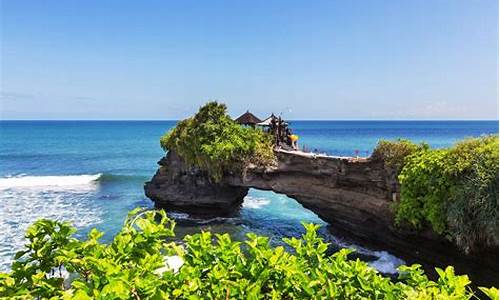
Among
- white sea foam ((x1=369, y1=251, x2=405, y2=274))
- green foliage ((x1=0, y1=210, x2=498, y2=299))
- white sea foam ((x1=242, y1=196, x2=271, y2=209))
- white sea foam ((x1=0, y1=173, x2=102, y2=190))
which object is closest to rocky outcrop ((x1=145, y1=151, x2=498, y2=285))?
white sea foam ((x1=369, y1=251, x2=405, y2=274))

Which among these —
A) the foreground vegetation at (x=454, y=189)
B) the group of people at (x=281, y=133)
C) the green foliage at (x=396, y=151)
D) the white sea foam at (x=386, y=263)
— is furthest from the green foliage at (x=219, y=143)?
the foreground vegetation at (x=454, y=189)

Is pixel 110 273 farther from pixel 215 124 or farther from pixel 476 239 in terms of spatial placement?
pixel 215 124

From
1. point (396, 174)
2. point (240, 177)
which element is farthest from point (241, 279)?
point (240, 177)

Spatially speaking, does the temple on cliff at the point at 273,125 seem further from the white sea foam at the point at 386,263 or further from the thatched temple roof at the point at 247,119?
the white sea foam at the point at 386,263

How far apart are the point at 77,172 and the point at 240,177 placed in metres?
25.4

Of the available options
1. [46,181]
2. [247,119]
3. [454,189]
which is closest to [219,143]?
[247,119]

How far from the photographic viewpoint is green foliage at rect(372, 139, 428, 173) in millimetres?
12297

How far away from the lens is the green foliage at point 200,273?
85.2 inches

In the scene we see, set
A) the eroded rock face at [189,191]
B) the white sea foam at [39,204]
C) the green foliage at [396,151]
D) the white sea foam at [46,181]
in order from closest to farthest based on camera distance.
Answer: the green foliage at [396,151] → the white sea foam at [39,204] → the eroded rock face at [189,191] → the white sea foam at [46,181]

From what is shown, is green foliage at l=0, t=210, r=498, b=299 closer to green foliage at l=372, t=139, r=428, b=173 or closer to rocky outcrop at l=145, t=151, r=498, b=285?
rocky outcrop at l=145, t=151, r=498, b=285

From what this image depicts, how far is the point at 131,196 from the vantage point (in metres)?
26.5

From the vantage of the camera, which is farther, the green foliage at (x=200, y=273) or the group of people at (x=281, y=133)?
the group of people at (x=281, y=133)

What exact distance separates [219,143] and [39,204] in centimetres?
1359

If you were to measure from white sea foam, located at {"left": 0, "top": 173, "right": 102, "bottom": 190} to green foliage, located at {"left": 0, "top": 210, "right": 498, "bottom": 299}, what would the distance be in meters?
30.9
